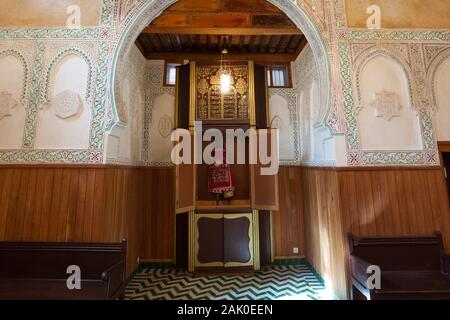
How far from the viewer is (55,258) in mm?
2697

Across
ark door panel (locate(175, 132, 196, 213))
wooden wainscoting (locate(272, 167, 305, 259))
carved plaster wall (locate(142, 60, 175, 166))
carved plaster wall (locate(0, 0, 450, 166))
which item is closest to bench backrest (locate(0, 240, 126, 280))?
carved plaster wall (locate(0, 0, 450, 166))

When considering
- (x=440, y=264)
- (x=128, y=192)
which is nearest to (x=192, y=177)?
(x=128, y=192)

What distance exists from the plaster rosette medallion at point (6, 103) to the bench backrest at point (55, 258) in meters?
1.63

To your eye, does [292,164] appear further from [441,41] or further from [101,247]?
[101,247]

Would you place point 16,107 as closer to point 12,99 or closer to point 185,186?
point 12,99

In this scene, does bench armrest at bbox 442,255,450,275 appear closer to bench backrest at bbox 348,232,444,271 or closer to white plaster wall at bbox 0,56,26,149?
bench backrest at bbox 348,232,444,271

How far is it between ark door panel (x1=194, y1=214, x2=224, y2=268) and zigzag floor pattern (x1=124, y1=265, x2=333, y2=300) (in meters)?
0.27

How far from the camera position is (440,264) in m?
2.63

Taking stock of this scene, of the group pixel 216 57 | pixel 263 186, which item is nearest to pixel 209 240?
pixel 263 186

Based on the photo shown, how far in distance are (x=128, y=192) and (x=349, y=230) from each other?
342 centimetres

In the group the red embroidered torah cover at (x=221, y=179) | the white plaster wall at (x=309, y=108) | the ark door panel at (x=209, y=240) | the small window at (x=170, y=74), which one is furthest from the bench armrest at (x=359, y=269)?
the small window at (x=170, y=74)

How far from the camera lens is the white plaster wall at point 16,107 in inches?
113

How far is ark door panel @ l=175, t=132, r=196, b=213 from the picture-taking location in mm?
3938

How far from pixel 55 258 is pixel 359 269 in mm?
3569
